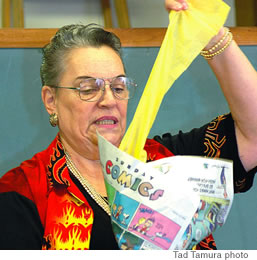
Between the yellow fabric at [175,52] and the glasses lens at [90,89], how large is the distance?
0.76 ft

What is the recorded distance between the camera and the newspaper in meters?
0.89

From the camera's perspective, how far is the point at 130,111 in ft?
6.46

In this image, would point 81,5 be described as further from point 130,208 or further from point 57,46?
point 130,208

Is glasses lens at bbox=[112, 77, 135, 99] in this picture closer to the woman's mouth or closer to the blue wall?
the woman's mouth

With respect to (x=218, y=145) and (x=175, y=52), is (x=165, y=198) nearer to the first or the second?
(x=175, y=52)

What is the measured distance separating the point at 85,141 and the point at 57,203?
0.19 meters

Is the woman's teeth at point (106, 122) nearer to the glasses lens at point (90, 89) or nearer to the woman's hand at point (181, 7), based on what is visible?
the glasses lens at point (90, 89)

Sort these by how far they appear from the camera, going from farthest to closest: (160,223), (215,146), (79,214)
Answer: (215,146) → (79,214) → (160,223)

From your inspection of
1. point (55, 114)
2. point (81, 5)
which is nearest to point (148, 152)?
point (55, 114)

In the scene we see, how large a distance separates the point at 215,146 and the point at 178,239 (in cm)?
50

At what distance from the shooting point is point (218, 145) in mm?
1348

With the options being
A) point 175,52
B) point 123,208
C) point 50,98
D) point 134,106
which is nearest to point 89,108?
point 50,98

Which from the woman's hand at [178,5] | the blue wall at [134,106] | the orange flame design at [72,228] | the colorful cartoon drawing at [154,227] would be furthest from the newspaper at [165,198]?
the blue wall at [134,106]

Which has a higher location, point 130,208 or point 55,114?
point 55,114
